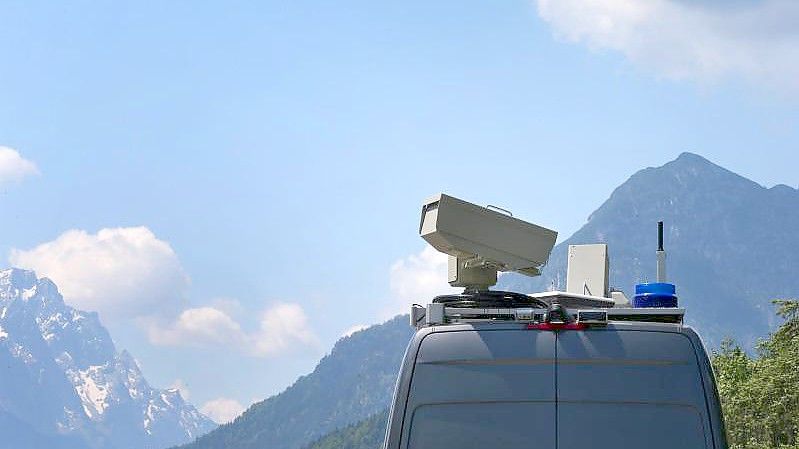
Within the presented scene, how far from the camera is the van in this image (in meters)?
7.38

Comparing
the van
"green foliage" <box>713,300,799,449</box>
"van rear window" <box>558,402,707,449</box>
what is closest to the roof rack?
the van

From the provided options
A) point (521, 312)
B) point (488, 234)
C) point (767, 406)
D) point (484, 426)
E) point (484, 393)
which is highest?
point (767, 406)

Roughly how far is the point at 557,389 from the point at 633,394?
1.36 feet

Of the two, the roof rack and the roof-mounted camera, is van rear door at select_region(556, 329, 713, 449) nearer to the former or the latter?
the roof rack

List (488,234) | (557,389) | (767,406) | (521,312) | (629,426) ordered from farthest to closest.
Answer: (767,406) < (488,234) < (521,312) < (557,389) < (629,426)

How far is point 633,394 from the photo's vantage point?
7.44m

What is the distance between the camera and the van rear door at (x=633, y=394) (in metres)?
7.35

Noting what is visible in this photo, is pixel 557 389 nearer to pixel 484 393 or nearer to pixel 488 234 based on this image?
pixel 484 393

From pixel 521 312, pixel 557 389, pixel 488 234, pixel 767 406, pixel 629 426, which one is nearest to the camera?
pixel 629 426

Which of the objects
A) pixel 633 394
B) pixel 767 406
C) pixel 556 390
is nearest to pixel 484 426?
pixel 556 390

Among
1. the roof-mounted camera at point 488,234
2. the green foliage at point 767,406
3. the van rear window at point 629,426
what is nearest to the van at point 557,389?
the van rear window at point 629,426

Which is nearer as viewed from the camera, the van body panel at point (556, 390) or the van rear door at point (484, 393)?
the van body panel at point (556, 390)

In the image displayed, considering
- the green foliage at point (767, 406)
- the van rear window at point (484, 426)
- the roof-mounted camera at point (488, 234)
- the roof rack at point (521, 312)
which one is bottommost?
the van rear window at point (484, 426)

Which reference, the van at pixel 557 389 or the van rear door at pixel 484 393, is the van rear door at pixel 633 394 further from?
the van rear door at pixel 484 393
